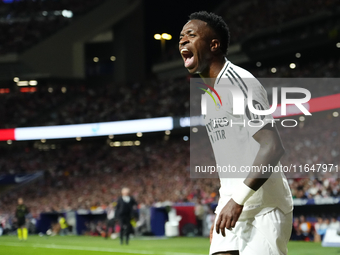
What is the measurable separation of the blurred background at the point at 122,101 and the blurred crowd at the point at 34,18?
96 millimetres

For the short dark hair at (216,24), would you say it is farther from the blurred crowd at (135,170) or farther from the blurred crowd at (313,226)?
the blurred crowd at (135,170)

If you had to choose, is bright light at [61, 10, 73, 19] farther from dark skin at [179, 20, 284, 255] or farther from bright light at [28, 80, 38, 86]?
dark skin at [179, 20, 284, 255]

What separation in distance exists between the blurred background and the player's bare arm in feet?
42.8

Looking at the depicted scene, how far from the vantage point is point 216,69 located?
121 inches

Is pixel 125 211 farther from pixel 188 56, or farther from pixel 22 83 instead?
pixel 22 83

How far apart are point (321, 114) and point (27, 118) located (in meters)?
20.8

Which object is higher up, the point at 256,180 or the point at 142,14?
the point at 142,14

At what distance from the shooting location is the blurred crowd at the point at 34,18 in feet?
129

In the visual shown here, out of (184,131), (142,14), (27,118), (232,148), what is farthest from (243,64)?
(232,148)

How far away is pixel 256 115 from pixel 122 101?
32801 mm

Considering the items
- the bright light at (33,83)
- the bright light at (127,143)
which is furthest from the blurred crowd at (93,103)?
the bright light at (127,143)

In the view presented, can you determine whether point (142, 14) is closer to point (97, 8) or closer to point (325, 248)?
point (97, 8)

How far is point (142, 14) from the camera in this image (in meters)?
43.1

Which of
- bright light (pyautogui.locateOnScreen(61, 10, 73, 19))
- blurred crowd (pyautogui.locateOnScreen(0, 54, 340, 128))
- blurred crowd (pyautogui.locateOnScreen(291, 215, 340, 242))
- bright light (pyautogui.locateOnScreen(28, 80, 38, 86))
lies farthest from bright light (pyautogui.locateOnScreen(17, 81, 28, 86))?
blurred crowd (pyautogui.locateOnScreen(291, 215, 340, 242))
